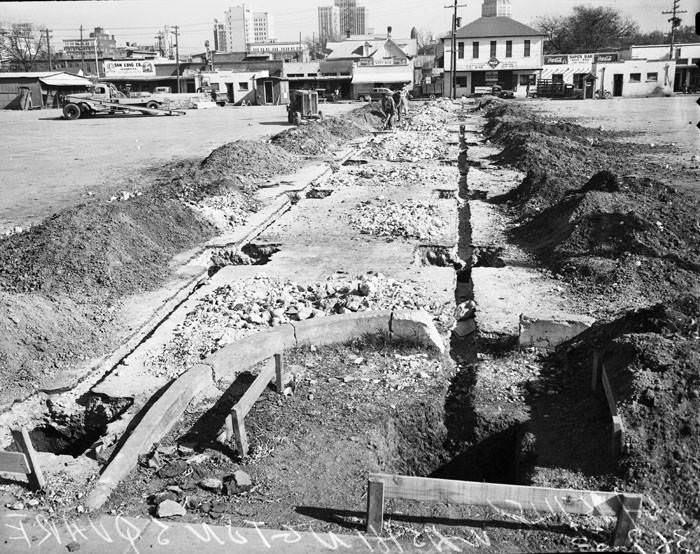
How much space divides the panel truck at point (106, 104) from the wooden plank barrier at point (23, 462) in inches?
1480

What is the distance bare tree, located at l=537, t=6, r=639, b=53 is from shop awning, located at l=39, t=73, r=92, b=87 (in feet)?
179

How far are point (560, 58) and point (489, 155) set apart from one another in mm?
47065

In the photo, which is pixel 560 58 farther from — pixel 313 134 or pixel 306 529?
pixel 306 529

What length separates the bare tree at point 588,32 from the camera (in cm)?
7994

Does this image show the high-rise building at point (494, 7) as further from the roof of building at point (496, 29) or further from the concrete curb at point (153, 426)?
the concrete curb at point (153, 426)

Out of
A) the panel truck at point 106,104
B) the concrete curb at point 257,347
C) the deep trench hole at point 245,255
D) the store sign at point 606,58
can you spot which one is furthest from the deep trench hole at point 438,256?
the store sign at point 606,58

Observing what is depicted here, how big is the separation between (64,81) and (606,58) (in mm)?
48121

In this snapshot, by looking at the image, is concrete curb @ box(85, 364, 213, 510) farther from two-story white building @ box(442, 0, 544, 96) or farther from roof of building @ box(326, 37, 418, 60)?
roof of building @ box(326, 37, 418, 60)

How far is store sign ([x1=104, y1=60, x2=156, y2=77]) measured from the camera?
67.2 meters

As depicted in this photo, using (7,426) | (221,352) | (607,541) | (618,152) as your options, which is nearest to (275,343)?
(221,352)

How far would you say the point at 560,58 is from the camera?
195 ft

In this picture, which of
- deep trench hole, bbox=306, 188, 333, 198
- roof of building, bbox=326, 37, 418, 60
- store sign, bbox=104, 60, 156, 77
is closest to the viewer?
deep trench hole, bbox=306, 188, 333, 198

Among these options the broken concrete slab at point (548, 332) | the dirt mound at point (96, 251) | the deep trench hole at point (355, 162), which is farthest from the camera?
the deep trench hole at point (355, 162)

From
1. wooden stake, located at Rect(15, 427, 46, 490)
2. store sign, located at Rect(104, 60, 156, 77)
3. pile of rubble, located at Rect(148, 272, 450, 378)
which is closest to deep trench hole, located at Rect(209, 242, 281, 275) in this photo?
pile of rubble, located at Rect(148, 272, 450, 378)
